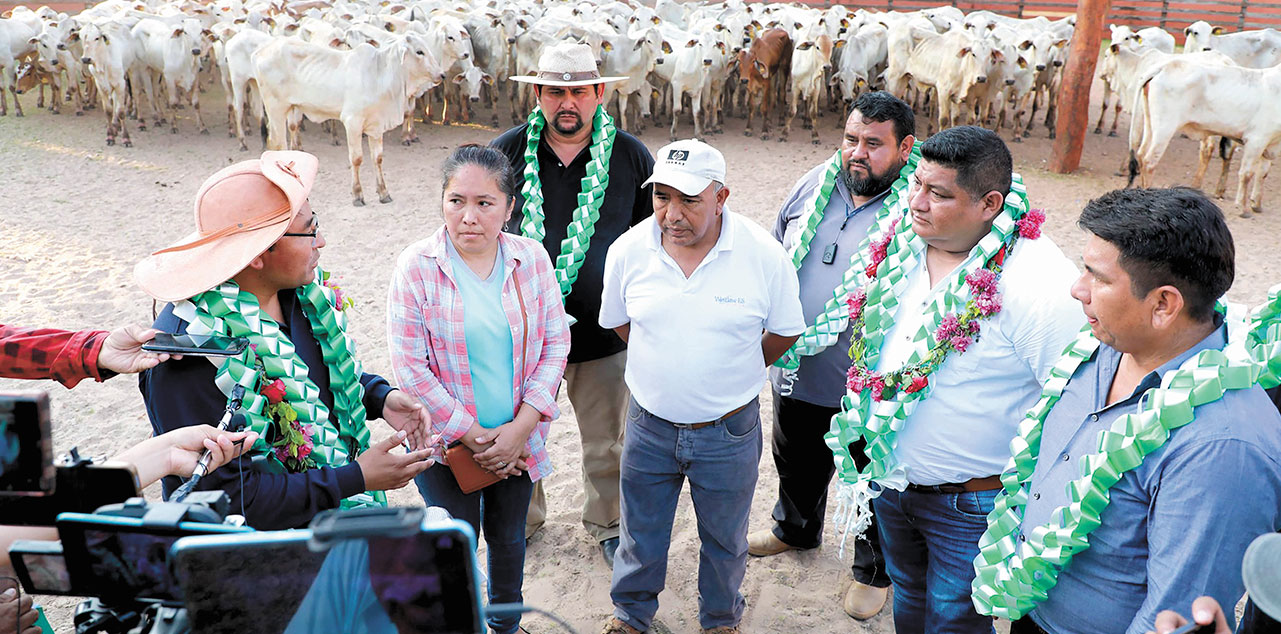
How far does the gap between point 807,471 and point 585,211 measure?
164 cm

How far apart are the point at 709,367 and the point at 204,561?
81.8 inches

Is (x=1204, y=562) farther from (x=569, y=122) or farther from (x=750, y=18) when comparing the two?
(x=750, y=18)

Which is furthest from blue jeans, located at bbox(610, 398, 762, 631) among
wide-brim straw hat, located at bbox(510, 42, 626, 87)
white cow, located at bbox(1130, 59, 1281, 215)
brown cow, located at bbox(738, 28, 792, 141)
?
brown cow, located at bbox(738, 28, 792, 141)

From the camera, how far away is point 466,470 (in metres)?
3.26

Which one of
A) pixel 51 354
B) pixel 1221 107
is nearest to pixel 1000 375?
pixel 51 354

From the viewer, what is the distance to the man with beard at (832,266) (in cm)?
376

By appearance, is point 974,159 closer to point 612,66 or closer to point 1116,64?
point 612,66

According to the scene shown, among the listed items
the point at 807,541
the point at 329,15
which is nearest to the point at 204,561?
the point at 807,541

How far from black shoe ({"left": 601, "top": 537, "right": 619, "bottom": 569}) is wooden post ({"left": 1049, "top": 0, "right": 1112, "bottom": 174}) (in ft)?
32.7

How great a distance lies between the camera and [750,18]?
15875 millimetres

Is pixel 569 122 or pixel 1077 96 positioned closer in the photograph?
pixel 569 122

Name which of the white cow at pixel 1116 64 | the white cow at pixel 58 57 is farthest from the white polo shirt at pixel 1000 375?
the white cow at pixel 58 57

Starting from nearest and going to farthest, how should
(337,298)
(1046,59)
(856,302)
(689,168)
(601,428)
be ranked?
(337,298) → (689,168) → (856,302) → (601,428) → (1046,59)

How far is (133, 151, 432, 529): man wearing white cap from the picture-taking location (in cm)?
245
